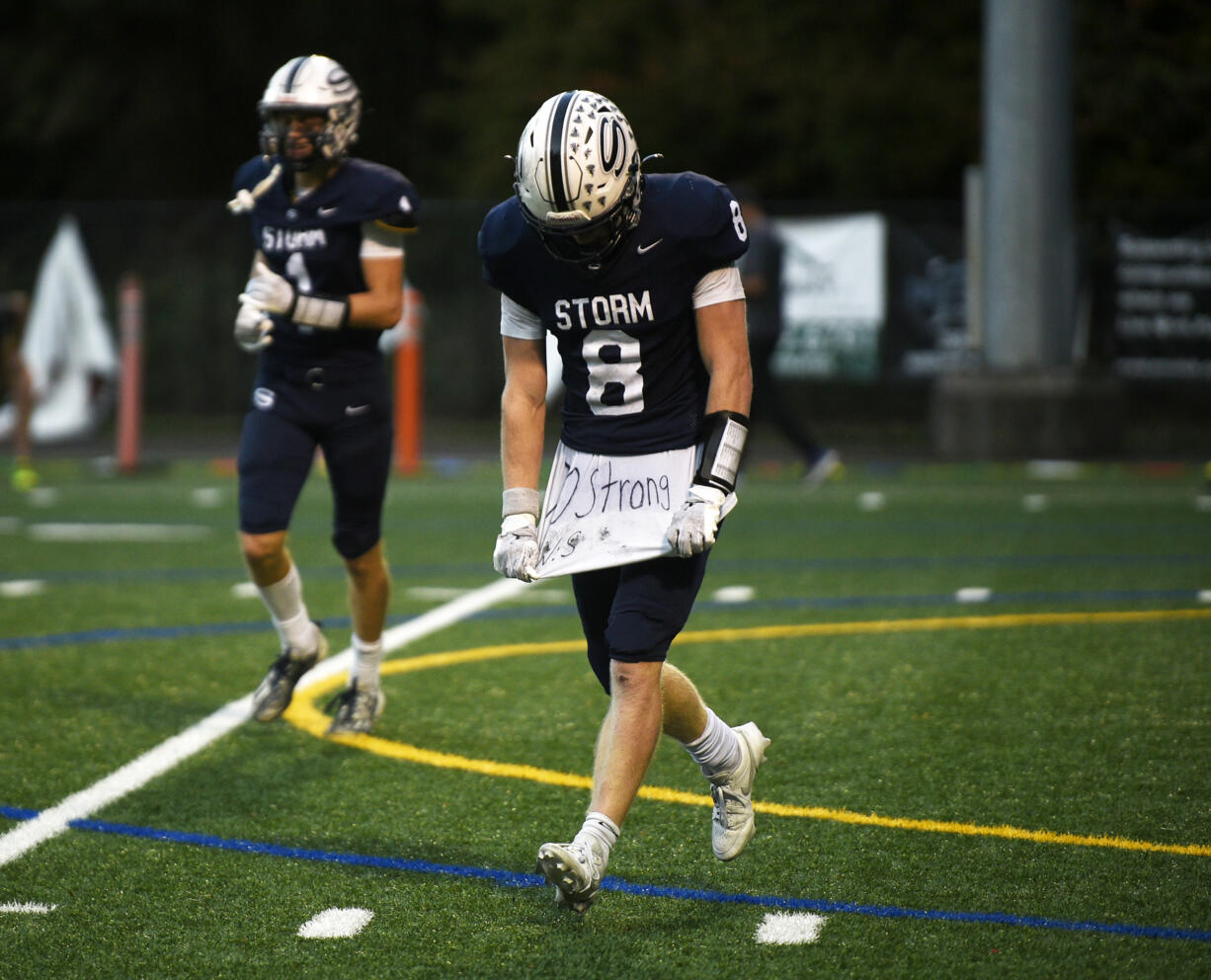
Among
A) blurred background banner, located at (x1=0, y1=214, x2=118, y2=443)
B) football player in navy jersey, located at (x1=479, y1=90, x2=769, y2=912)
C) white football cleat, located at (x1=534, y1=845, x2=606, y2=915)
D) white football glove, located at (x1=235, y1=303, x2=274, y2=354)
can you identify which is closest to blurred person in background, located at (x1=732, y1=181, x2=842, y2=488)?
white football glove, located at (x1=235, y1=303, x2=274, y2=354)

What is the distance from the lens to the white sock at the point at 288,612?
5.98 m

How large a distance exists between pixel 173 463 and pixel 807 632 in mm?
9900

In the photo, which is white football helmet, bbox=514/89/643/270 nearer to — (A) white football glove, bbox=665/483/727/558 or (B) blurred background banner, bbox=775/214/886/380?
(A) white football glove, bbox=665/483/727/558

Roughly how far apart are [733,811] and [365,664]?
2051mm

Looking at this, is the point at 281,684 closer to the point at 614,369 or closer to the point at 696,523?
the point at 614,369

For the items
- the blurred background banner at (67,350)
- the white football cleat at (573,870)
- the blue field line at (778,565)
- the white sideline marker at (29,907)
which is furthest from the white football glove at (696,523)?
the blurred background banner at (67,350)

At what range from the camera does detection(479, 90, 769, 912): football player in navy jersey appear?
4.11 meters

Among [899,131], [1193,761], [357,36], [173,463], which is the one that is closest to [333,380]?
[1193,761]

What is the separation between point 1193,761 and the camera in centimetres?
529

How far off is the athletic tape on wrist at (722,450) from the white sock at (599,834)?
84cm

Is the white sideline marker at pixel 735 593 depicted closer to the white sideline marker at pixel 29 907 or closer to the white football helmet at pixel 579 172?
the white football helmet at pixel 579 172

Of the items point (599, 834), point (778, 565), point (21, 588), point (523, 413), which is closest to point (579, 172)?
point (523, 413)

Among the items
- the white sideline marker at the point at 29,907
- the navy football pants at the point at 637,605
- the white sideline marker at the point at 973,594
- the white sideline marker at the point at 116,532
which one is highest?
the navy football pants at the point at 637,605

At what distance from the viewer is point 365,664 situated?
6.03 m
